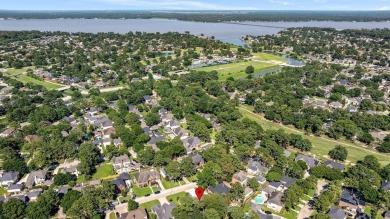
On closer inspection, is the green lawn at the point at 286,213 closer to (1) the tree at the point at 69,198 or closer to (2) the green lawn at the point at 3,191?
(1) the tree at the point at 69,198

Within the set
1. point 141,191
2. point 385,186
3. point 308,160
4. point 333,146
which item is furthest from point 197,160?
point 333,146

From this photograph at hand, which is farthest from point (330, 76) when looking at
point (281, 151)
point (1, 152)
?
point (1, 152)

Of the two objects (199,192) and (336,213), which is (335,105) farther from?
(199,192)

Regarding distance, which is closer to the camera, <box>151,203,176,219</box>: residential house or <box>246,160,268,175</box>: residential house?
<box>151,203,176,219</box>: residential house

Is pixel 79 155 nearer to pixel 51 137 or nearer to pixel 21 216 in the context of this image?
pixel 51 137

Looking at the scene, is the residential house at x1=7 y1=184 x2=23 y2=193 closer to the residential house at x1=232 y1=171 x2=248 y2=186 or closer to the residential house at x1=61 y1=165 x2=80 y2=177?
the residential house at x1=61 y1=165 x2=80 y2=177

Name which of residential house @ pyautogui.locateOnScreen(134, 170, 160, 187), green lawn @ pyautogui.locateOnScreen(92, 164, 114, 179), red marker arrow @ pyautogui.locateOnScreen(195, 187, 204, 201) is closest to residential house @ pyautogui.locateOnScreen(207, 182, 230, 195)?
red marker arrow @ pyautogui.locateOnScreen(195, 187, 204, 201)
